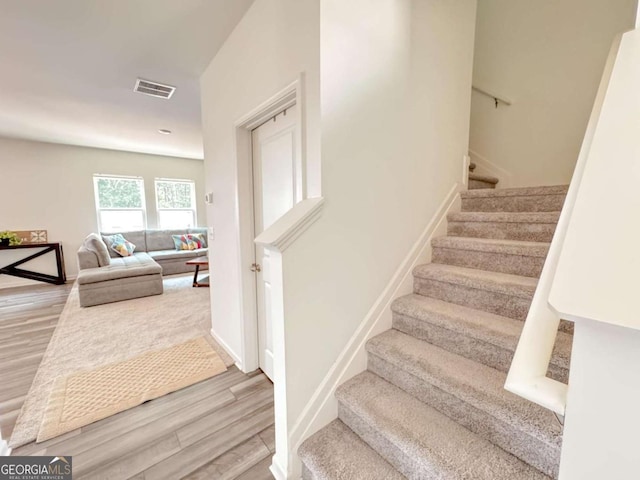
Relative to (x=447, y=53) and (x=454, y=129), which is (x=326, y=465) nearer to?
(x=454, y=129)

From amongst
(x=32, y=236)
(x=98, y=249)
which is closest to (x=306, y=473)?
(x=98, y=249)

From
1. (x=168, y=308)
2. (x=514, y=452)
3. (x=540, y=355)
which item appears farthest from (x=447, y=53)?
(x=168, y=308)

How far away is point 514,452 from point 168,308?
3856 mm

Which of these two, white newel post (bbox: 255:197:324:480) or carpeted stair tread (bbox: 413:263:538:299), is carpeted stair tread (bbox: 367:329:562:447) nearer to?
carpeted stair tread (bbox: 413:263:538:299)

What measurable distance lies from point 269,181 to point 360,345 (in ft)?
4.14

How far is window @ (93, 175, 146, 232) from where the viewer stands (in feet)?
17.6

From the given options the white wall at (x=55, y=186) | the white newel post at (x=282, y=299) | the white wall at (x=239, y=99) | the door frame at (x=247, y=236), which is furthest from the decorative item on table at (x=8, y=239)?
the white newel post at (x=282, y=299)

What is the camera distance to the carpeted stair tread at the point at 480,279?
1354mm

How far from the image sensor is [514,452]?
3.17 feet

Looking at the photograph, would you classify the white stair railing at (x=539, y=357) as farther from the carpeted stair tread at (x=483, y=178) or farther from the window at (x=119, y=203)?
the window at (x=119, y=203)

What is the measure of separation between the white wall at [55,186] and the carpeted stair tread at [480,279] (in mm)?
6349

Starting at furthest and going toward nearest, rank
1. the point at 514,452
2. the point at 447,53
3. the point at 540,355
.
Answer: the point at 447,53, the point at 514,452, the point at 540,355

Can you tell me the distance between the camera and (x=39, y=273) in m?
4.80

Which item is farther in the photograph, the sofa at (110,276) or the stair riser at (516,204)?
the sofa at (110,276)
